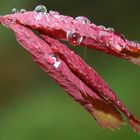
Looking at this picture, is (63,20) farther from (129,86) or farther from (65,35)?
(129,86)

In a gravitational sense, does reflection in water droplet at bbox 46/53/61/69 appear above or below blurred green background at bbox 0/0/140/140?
below

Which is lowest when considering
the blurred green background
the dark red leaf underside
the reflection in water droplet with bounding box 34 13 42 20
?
the dark red leaf underside

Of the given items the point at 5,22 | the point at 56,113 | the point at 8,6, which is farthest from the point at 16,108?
the point at 5,22

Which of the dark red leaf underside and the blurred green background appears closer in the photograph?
the dark red leaf underside

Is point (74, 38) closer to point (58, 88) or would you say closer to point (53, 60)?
point (53, 60)

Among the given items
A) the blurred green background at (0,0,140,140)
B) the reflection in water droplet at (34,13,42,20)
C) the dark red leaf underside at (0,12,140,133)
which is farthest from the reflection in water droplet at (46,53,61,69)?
the blurred green background at (0,0,140,140)

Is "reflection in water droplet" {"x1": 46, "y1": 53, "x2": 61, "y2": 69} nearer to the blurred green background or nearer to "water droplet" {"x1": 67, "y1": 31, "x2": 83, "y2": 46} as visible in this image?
"water droplet" {"x1": 67, "y1": 31, "x2": 83, "y2": 46}

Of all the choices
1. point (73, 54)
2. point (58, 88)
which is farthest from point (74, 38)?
point (58, 88)
